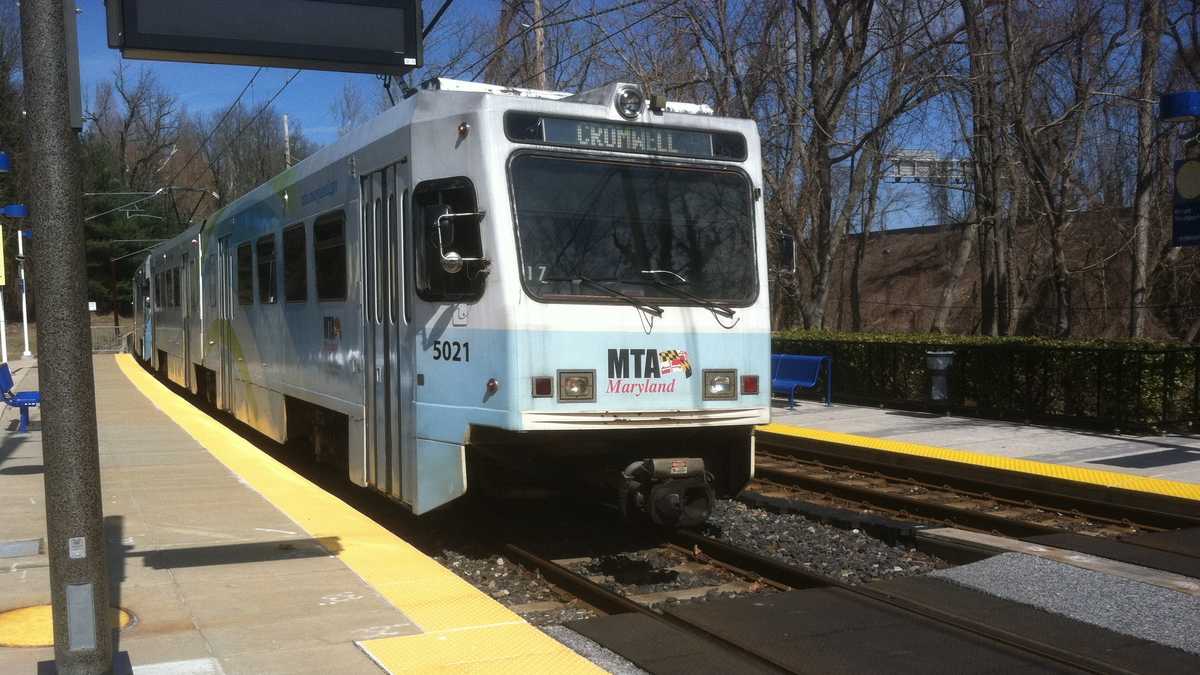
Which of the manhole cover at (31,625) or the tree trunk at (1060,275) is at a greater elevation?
the tree trunk at (1060,275)

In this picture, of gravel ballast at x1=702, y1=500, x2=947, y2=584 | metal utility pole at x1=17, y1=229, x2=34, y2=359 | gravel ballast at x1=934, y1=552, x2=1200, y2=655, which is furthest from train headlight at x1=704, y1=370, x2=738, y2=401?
metal utility pole at x1=17, y1=229, x2=34, y2=359

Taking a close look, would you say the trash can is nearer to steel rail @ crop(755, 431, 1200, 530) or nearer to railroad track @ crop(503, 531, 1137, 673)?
steel rail @ crop(755, 431, 1200, 530)

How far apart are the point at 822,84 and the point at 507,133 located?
14.1m

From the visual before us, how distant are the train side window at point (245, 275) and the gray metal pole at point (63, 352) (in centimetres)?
920

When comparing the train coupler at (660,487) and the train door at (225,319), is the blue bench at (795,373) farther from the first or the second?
the train coupler at (660,487)

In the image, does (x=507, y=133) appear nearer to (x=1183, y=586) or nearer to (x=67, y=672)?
(x=67, y=672)

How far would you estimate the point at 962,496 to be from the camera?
1076cm

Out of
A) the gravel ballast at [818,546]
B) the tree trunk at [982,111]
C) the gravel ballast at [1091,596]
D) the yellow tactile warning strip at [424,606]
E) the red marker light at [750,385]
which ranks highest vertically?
the tree trunk at [982,111]

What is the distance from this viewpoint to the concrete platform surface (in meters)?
12.0

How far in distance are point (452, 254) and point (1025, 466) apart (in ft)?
22.9

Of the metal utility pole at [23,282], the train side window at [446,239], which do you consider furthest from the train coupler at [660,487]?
the metal utility pole at [23,282]

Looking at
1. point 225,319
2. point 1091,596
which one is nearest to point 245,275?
point 225,319

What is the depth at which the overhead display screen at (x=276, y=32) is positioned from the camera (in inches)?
224

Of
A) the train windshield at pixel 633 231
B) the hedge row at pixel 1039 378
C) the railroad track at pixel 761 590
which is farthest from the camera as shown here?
the hedge row at pixel 1039 378
